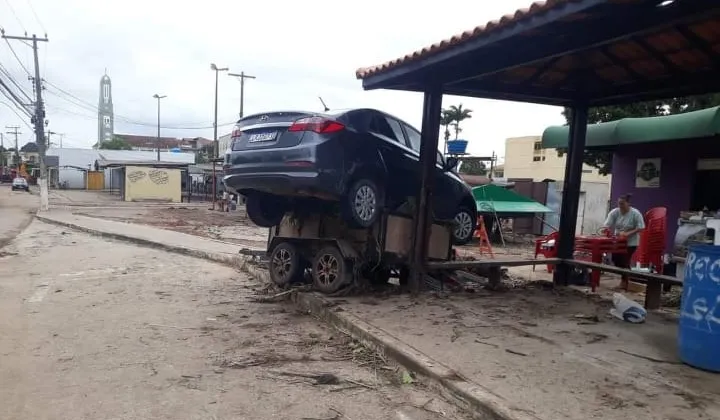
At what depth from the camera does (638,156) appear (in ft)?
39.3

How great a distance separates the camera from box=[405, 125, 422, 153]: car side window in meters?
8.13

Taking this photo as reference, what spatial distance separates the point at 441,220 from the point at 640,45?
3374 millimetres

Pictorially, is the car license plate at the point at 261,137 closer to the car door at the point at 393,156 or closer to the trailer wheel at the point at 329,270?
the car door at the point at 393,156

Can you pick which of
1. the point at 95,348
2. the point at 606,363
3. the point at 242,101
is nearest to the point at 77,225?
the point at 95,348

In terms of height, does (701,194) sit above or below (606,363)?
above

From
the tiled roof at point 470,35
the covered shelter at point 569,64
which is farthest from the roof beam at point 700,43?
the tiled roof at point 470,35

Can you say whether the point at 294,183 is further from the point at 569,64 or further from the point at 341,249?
the point at 569,64

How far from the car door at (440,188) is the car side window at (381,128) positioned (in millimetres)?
481

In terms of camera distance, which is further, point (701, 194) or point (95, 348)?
point (701, 194)

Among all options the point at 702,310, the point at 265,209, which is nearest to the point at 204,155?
the point at 265,209

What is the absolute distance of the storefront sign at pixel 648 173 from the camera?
11539mm

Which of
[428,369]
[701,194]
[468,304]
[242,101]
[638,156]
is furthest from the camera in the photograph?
[242,101]

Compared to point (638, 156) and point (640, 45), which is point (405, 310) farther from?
point (638, 156)

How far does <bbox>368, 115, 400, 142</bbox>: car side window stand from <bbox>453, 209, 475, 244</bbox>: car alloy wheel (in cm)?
201
